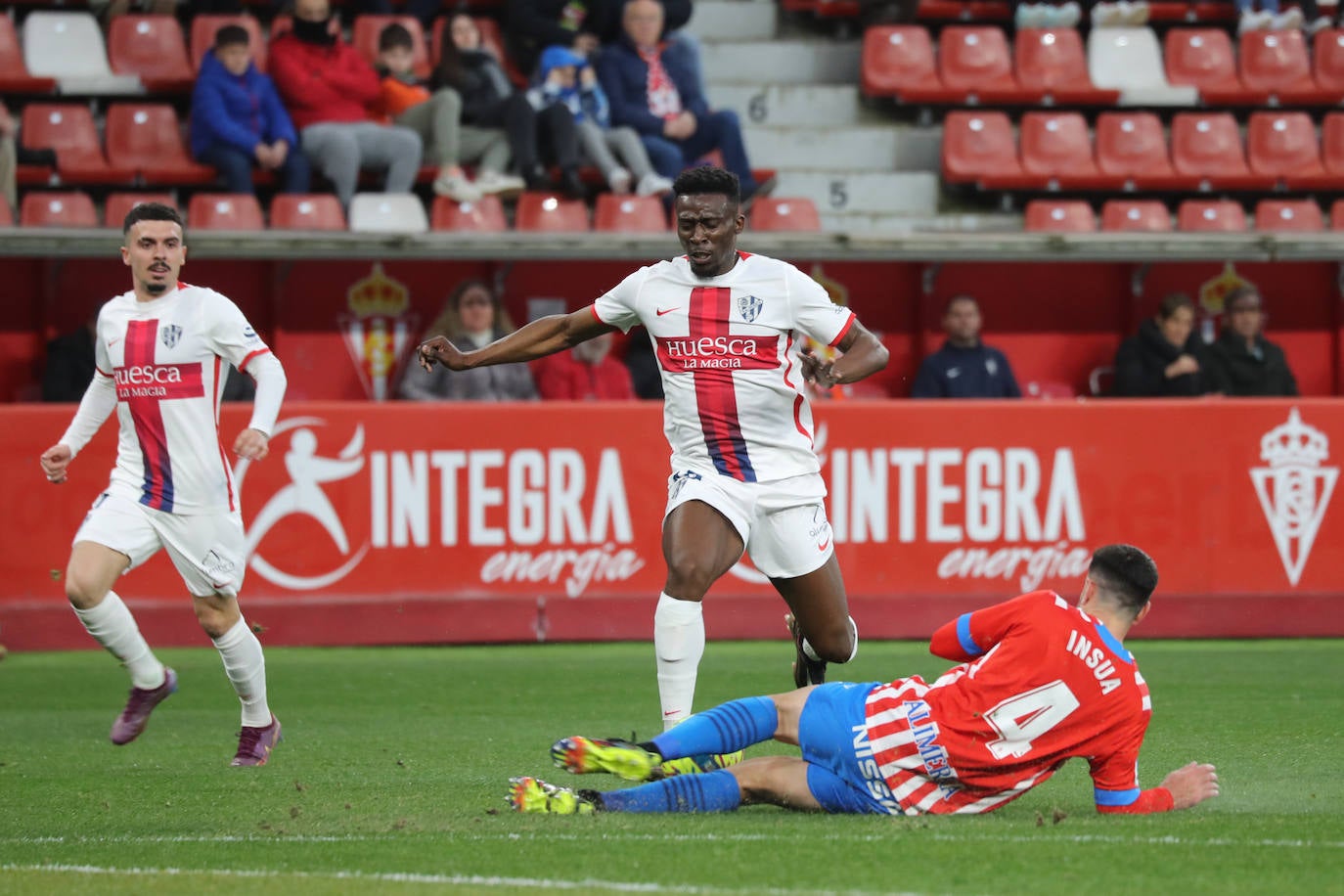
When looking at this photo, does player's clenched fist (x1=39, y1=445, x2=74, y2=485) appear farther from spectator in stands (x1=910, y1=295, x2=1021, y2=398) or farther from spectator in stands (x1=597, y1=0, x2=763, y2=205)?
spectator in stands (x1=597, y1=0, x2=763, y2=205)

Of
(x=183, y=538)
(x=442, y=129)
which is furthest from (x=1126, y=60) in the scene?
(x=183, y=538)

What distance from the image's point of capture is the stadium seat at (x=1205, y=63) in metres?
17.1

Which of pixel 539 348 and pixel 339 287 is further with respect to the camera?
pixel 339 287

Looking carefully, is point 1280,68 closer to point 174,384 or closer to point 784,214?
point 784,214

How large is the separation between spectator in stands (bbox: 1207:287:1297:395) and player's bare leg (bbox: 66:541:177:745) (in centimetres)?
903

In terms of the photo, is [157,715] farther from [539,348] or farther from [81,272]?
[81,272]

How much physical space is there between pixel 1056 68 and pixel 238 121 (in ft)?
25.1

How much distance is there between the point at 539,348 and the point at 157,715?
3408mm

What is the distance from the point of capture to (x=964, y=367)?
1377cm

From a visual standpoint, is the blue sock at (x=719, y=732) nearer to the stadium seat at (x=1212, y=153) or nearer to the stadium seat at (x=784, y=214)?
the stadium seat at (x=784, y=214)

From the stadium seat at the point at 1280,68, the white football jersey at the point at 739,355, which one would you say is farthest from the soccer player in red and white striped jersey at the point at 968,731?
the stadium seat at the point at 1280,68

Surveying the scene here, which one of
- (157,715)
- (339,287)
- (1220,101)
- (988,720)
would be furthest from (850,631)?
(1220,101)

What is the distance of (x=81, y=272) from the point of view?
1427 centimetres

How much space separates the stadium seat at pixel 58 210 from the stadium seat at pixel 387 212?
6.64ft
